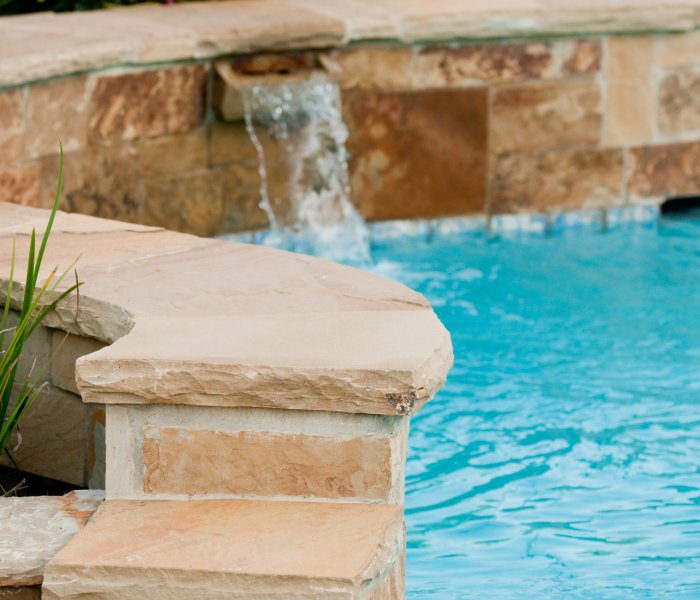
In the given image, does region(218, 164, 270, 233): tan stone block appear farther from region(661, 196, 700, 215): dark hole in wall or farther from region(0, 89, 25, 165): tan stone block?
region(661, 196, 700, 215): dark hole in wall

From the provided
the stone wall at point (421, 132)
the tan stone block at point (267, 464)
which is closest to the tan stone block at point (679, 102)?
the stone wall at point (421, 132)

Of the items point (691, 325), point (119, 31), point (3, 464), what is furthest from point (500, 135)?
point (3, 464)

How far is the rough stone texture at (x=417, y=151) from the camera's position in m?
5.42

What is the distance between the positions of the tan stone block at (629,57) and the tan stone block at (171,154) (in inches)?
68.9

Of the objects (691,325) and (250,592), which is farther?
(691,325)

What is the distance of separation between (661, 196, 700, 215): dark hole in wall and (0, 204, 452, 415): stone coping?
11.6 ft

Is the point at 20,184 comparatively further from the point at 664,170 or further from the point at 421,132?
the point at 664,170

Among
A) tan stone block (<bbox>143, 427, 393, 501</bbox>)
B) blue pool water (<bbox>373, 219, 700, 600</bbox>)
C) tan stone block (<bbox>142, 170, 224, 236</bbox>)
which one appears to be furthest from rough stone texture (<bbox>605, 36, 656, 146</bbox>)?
tan stone block (<bbox>143, 427, 393, 501</bbox>)

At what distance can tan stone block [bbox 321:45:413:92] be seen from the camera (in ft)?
17.3

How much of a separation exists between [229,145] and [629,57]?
1.73m

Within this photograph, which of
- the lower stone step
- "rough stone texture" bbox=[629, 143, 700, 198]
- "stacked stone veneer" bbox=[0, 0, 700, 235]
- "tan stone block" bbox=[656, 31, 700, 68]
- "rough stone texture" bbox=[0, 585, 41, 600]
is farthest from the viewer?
"rough stone texture" bbox=[629, 143, 700, 198]

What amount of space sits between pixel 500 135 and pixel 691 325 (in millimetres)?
1300

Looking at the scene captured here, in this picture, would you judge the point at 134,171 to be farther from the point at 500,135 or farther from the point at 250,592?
the point at 250,592

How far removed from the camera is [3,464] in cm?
289
